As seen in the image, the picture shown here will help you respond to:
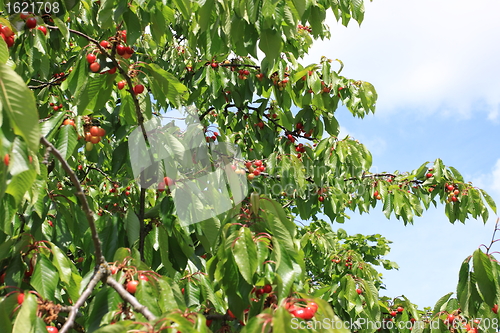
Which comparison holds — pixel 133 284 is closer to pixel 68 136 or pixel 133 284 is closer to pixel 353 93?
pixel 68 136

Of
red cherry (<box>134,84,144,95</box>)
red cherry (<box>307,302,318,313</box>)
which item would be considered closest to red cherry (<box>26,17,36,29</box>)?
red cherry (<box>134,84,144,95</box>)

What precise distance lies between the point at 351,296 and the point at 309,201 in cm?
122

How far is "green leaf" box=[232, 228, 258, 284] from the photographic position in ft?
4.37

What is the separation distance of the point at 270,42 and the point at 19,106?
4.59ft

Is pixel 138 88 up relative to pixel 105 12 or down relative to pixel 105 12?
down

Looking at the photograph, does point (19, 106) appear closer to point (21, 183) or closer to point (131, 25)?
point (21, 183)

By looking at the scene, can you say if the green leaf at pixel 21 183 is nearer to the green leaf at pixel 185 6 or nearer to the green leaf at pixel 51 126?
the green leaf at pixel 51 126

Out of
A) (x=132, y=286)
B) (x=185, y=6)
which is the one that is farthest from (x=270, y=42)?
(x=132, y=286)

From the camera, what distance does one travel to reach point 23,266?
1.50 meters

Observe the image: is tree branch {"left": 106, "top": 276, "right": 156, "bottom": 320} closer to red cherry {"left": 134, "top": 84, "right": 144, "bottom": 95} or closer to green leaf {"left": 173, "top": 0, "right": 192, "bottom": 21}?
red cherry {"left": 134, "top": 84, "right": 144, "bottom": 95}

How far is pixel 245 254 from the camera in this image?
4.48 feet

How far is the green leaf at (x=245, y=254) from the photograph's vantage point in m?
1.33

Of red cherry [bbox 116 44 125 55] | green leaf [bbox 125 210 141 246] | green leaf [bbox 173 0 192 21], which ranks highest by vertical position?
green leaf [bbox 173 0 192 21]

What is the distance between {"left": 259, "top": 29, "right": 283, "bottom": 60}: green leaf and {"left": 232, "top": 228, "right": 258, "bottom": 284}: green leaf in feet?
3.30
